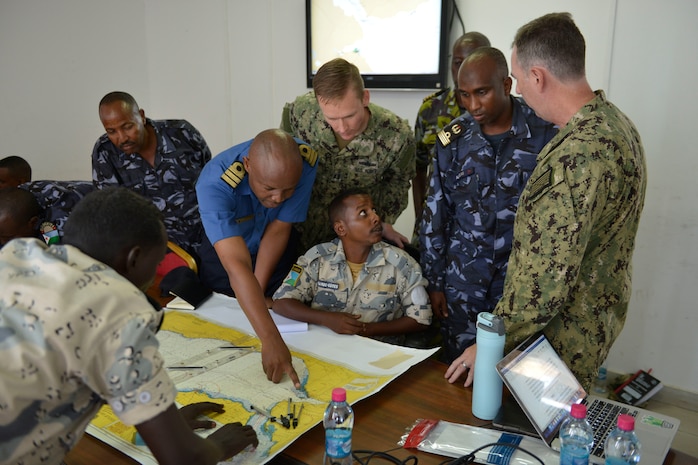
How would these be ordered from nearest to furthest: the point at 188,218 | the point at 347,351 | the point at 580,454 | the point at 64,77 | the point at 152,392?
the point at 152,392, the point at 580,454, the point at 347,351, the point at 188,218, the point at 64,77

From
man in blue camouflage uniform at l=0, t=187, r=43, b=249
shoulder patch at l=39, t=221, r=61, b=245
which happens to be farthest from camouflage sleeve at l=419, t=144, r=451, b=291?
man in blue camouflage uniform at l=0, t=187, r=43, b=249

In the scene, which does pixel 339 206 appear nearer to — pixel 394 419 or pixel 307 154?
pixel 307 154

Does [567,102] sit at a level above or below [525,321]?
above

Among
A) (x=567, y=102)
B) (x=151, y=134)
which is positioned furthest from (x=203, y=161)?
(x=567, y=102)

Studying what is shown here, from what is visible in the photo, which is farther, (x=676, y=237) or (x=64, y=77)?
(x=64, y=77)

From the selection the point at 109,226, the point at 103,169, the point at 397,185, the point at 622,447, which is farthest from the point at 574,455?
the point at 103,169

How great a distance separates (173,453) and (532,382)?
792mm

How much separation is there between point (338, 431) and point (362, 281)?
1.10m

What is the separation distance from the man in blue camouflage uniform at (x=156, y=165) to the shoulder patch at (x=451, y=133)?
130 cm

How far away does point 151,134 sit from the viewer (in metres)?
3.03

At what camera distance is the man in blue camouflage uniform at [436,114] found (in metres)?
2.98

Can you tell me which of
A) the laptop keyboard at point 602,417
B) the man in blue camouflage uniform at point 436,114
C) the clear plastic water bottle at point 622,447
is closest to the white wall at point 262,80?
the man in blue camouflage uniform at point 436,114

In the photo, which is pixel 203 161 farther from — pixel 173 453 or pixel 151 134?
pixel 173 453

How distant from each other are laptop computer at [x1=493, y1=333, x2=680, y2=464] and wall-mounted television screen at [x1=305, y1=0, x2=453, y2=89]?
2.53 m
